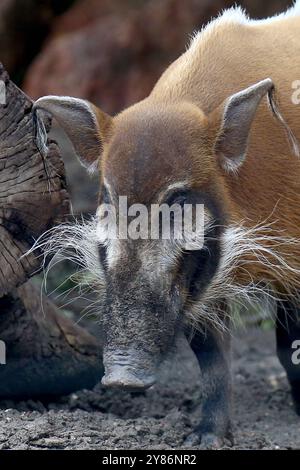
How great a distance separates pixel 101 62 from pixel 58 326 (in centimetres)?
418

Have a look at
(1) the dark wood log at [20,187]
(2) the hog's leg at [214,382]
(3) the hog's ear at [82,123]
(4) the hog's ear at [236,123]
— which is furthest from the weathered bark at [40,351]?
(4) the hog's ear at [236,123]

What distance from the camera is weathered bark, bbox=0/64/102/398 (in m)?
4.09

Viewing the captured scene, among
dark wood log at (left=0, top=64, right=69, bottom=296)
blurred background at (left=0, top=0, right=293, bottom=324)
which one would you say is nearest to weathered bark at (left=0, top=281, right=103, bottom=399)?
dark wood log at (left=0, top=64, right=69, bottom=296)

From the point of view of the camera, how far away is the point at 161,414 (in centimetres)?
479

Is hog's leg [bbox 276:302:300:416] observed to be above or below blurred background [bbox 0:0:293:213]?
below

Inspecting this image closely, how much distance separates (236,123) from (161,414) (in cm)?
153

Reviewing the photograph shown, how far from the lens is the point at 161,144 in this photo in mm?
3912

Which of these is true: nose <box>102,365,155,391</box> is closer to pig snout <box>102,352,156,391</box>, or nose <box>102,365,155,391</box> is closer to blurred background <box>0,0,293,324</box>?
pig snout <box>102,352,156,391</box>

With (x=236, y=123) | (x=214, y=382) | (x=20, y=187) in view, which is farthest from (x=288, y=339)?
(x=20, y=187)

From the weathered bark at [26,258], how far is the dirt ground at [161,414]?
0.49ft

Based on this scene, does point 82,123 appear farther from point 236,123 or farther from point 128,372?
point 128,372

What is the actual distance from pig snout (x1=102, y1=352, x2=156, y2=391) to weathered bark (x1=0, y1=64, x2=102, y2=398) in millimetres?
652

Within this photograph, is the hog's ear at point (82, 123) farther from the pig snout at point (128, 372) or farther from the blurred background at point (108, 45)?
the blurred background at point (108, 45)

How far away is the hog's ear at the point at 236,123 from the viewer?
154 inches
